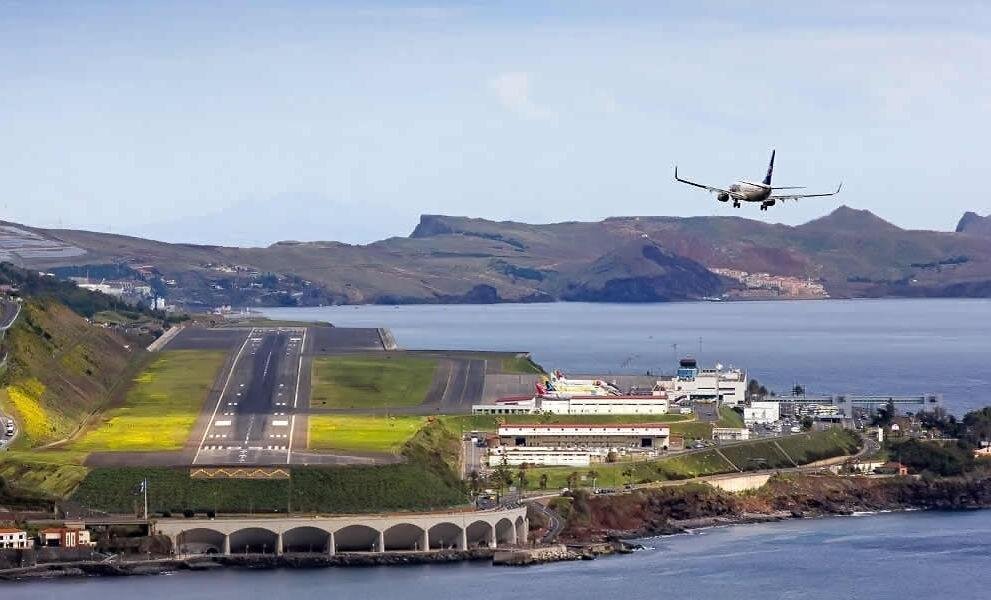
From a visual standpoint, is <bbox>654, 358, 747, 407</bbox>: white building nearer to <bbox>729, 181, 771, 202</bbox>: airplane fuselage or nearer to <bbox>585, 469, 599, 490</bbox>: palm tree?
<bbox>585, 469, 599, 490</bbox>: palm tree

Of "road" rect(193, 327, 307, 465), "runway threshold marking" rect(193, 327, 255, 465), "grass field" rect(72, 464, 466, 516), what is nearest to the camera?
"grass field" rect(72, 464, 466, 516)

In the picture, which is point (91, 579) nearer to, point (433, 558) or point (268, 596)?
point (268, 596)

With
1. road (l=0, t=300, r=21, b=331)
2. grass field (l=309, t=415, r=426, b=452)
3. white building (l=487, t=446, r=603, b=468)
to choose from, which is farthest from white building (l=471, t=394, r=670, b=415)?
road (l=0, t=300, r=21, b=331)

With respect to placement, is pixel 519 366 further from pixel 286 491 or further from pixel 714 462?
pixel 286 491

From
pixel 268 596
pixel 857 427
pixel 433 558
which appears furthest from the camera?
pixel 857 427

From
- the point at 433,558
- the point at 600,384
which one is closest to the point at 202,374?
the point at 600,384

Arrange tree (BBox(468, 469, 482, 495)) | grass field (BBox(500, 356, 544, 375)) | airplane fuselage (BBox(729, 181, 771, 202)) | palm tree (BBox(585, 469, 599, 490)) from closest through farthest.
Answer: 1. airplane fuselage (BBox(729, 181, 771, 202))
2. tree (BBox(468, 469, 482, 495))
3. palm tree (BBox(585, 469, 599, 490))
4. grass field (BBox(500, 356, 544, 375))
